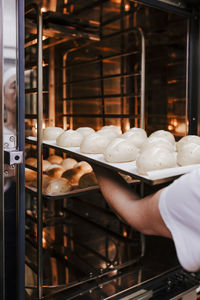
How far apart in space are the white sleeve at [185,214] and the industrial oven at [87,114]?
91 millimetres

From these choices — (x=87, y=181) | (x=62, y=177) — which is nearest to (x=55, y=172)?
(x=62, y=177)

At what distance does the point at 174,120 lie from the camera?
1.73 metres

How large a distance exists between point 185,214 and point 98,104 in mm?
1486

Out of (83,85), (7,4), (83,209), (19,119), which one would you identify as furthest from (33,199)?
(7,4)

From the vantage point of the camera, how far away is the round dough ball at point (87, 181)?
60.6 inches

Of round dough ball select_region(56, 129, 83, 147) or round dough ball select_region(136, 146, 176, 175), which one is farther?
round dough ball select_region(56, 129, 83, 147)

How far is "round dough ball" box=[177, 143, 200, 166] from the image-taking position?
996 mm

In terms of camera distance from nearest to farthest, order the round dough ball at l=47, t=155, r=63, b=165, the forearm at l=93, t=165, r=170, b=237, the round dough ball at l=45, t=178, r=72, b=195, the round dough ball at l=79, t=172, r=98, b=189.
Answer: the forearm at l=93, t=165, r=170, b=237 < the round dough ball at l=45, t=178, r=72, b=195 < the round dough ball at l=79, t=172, r=98, b=189 < the round dough ball at l=47, t=155, r=63, b=165

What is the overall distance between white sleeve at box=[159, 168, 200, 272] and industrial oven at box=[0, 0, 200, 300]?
9cm

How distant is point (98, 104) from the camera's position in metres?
2.09

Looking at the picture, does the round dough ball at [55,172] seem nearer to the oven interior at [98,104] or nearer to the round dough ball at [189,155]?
the oven interior at [98,104]

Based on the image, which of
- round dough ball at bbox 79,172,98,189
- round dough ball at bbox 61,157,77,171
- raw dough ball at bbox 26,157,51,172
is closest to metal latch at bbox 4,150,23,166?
round dough ball at bbox 79,172,98,189

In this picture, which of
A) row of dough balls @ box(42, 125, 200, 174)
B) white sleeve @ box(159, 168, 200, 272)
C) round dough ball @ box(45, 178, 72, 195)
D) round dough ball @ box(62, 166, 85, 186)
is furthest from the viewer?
round dough ball @ box(62, 166, 85, 186)

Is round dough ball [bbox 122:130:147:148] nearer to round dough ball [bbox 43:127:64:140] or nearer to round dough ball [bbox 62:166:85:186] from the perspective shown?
round dough ball [bbox 43:127:64:140]
